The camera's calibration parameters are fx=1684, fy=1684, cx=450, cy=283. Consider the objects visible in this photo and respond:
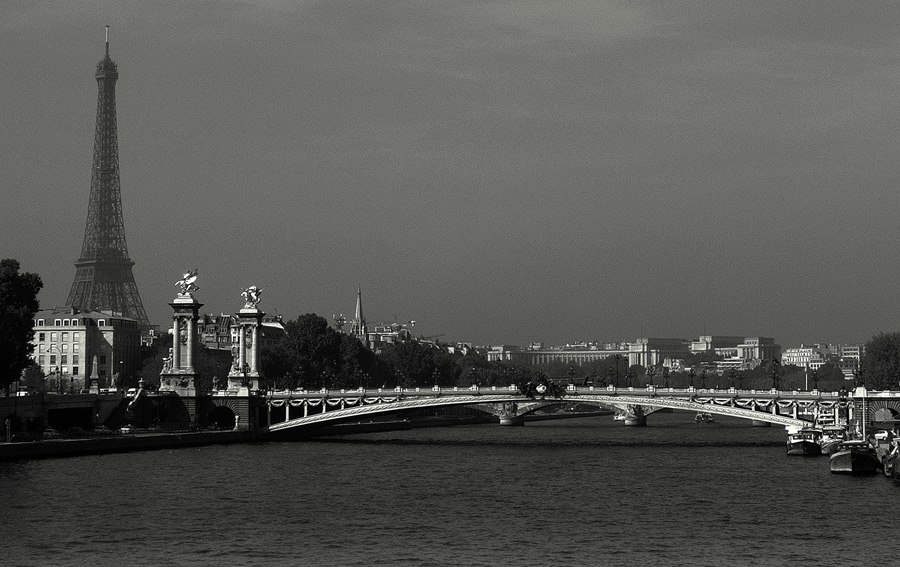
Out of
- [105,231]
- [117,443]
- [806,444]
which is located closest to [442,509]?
[117,443]

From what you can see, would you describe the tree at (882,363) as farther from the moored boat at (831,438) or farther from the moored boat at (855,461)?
the moored boat at (855,461)

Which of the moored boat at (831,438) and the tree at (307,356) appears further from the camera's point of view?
the tree at (307,356)

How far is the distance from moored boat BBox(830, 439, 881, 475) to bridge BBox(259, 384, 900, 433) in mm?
15153

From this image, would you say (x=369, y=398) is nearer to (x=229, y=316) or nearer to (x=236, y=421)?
(x=236, y=421)

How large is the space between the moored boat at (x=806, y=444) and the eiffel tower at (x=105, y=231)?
3878 inches

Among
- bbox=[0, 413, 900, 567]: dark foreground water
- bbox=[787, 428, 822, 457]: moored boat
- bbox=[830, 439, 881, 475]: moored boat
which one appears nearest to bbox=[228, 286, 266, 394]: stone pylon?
bbox=[0, 413, 900, 567]: dark foreground water

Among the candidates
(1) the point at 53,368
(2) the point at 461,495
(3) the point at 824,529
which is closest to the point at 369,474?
(2) the point at 461,495

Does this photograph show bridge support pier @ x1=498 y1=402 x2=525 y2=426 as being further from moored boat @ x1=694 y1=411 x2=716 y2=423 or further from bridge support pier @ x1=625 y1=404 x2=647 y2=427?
moored boat @ x1=694 y1=411 x2=716 y2=423

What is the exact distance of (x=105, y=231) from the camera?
16525 cm

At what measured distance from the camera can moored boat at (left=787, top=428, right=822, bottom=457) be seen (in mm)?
75750

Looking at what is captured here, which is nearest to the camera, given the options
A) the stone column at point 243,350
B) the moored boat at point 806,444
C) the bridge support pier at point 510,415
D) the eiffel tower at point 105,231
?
the moored boat at point 806,444

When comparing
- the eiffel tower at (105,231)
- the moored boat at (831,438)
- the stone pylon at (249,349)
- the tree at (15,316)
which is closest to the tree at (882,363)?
the moored boat at (831,438)

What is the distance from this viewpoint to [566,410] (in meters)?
164

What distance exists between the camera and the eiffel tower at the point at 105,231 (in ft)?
536
